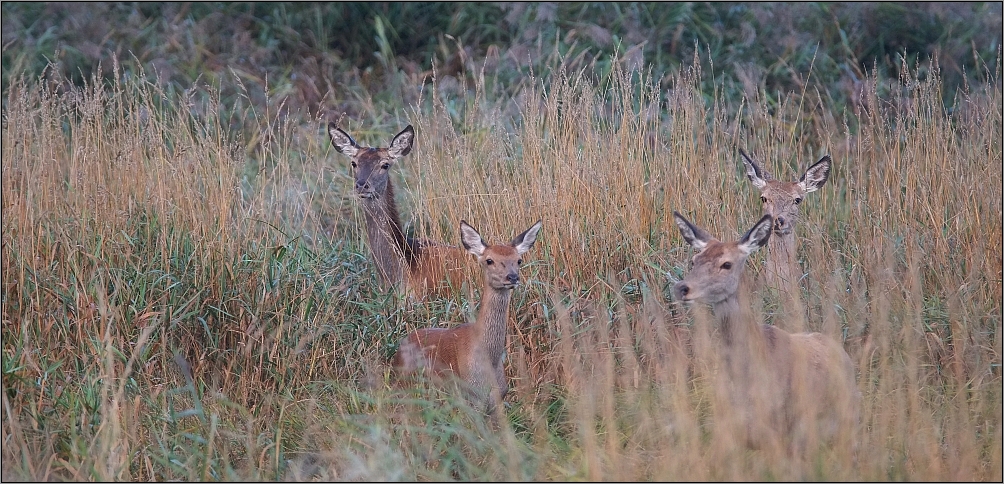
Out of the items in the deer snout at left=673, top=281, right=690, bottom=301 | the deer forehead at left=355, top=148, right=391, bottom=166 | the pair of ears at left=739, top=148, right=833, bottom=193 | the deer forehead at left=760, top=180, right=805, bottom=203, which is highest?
the deer forehead at left=355, top=148, right=391, bottom=166

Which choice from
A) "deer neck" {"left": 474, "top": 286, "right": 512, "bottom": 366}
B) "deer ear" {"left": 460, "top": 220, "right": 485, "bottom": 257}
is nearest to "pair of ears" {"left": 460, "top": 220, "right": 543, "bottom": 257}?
"deer ear" {"left": 460, "top": 220, "right": 485, "bottom": 257}

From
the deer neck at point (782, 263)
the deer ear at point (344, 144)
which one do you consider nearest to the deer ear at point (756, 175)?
the deer neck at point (782, 263)

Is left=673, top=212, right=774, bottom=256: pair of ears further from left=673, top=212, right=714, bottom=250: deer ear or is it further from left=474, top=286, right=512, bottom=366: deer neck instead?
left=474, top=286, right=512, bottom=366: deer neck

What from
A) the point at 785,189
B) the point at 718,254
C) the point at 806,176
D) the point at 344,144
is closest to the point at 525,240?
the point at 718,254

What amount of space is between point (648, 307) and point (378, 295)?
1497 mm

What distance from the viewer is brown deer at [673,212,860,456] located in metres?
4.46

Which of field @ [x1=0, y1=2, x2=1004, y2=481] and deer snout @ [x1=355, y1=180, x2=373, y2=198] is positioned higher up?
deer snout @ [x1=355, y1=180, x2=373, y2=198]

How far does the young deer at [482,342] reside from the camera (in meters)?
5.41

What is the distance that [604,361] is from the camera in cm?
552

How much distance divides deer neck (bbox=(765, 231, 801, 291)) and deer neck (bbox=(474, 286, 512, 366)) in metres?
1.46

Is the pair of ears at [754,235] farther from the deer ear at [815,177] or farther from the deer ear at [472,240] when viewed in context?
the deer ear at [815,177]

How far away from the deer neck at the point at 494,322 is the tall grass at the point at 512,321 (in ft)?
0.81

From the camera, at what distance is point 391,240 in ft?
22.2

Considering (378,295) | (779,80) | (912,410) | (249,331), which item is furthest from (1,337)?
(779,80)
